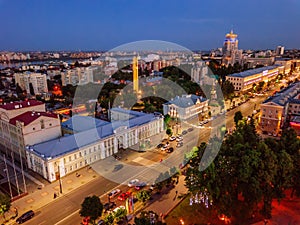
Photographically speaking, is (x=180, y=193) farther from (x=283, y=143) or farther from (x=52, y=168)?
(x=52, y=168)

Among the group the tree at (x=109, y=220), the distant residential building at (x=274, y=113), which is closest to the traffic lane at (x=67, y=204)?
the tree at (x=109, y=220)

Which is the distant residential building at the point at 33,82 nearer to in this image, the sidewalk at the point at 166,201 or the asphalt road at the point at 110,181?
the asphalt road at the point at 110,181

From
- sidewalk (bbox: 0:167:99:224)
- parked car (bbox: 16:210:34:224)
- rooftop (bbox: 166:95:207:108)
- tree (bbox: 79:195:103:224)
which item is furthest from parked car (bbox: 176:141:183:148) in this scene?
parked car (bbox: 16:210:34:224)

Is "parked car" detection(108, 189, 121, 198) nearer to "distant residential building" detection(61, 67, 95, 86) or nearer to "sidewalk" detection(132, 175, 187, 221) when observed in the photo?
"sidewalk" detection(132, 175, 187, 221)

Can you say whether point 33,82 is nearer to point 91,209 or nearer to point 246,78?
point 91,209

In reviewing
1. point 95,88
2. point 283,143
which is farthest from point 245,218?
point 95,88
